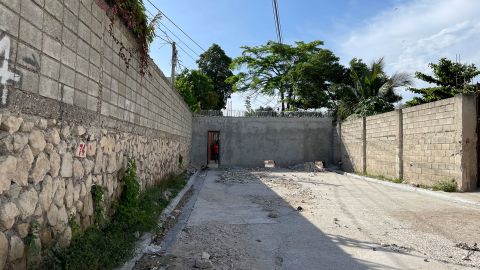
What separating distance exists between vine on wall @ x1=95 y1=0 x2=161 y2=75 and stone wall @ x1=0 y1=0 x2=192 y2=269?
10cm

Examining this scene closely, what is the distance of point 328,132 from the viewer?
24953mm

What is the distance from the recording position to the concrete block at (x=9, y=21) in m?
2.66

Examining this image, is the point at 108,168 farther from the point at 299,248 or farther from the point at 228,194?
the point at 228,194

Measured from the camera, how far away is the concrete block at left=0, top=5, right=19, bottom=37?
2664mm

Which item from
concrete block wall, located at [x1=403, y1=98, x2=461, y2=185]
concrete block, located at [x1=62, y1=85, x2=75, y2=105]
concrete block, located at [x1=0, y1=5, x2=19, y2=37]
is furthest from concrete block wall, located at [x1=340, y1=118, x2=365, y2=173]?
concrete block, located at [x1=0, y1=5, x2=19, y2=37]

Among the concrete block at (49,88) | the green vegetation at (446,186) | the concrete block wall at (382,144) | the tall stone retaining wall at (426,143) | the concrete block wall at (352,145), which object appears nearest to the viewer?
the concrete block at (49,88)

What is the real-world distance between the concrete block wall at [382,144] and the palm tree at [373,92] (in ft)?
14.0

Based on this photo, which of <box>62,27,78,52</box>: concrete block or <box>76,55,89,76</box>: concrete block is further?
<box>76,55,89,76</box>: concrete block

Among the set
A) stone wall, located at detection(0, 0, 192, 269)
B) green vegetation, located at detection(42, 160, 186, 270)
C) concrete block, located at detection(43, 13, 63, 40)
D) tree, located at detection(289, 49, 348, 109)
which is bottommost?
green vegetation, located at detection(42, 160, 186, 270)

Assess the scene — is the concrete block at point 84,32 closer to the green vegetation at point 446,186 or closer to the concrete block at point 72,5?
the concrete block at point 72,5

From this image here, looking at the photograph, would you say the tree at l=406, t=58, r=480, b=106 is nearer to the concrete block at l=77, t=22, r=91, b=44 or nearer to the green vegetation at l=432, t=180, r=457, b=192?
the green vegetation at l=432, t=180, r=457, b=192

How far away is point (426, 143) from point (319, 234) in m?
8.48

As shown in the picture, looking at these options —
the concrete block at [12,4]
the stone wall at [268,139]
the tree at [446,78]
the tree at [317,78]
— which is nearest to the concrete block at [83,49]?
the concrete block at [12,4]

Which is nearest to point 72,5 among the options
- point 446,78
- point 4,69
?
point 4,69
